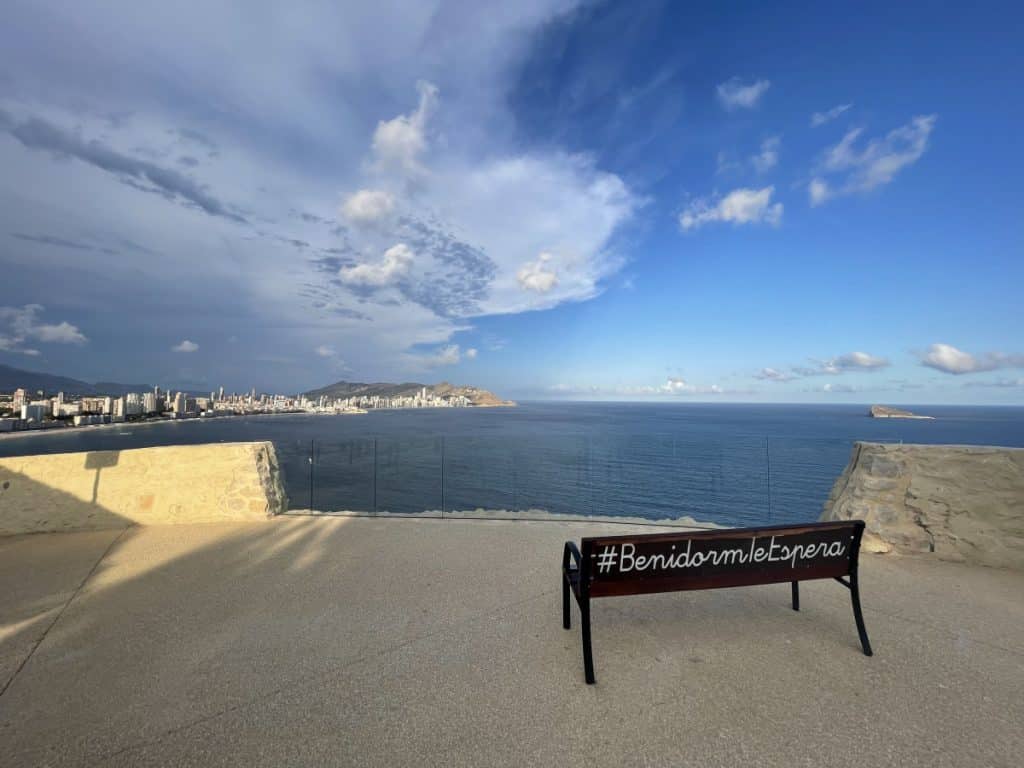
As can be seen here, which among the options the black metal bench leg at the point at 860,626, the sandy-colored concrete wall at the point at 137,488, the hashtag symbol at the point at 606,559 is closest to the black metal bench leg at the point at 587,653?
the hashtag symbol at the point at 606,559

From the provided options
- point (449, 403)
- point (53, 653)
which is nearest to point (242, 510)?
point (53, 653)

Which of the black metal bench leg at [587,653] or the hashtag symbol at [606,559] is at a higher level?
the hashtag symbol at [606,559]

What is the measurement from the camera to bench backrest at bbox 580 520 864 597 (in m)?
2.31

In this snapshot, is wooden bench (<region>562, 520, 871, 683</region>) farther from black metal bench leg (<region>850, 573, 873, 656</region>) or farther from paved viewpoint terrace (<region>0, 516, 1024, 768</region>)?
paved viewpoint terrace (<region>0, 516, 1024, 768</region>)

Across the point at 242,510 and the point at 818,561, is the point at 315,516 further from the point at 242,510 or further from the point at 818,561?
Result: the point at 818,561

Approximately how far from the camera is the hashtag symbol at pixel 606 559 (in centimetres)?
229

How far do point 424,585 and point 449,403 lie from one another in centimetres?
14495

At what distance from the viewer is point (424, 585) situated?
140 inches

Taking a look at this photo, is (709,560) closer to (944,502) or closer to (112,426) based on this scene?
(944,502)

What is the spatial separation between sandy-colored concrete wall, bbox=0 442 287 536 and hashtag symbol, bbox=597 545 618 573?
4805mm

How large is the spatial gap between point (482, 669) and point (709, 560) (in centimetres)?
138

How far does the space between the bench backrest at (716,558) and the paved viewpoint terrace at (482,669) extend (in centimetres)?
47

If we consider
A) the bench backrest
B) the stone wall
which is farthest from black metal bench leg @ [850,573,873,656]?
the stone wall

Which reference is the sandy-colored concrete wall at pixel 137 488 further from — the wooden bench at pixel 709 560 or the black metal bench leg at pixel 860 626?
the black metal bench leg at pixel 860 626
